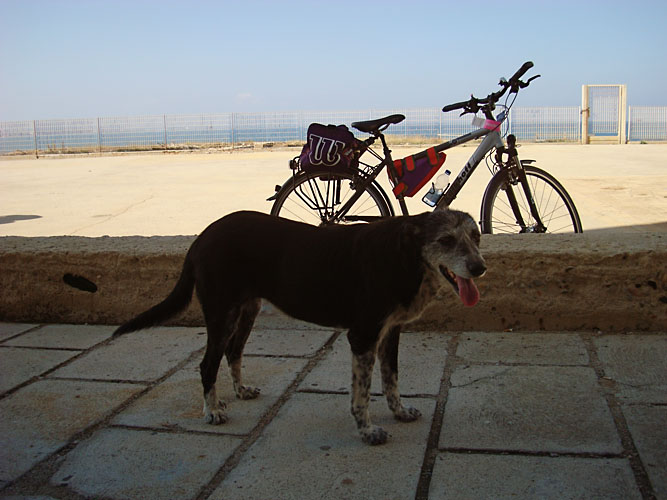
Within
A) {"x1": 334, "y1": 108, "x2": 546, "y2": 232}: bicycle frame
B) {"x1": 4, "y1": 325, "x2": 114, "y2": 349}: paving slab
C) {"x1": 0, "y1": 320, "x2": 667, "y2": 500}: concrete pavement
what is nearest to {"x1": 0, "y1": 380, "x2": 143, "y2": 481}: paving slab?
{"x1": 0, "y1": 320, "x2": 667, "y2": 500}: concrete pavement

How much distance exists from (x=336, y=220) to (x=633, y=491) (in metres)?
3.29

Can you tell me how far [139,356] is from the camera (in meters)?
3.97

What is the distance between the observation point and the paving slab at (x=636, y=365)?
10.4 feet

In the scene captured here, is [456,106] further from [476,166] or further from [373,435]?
[373,435]

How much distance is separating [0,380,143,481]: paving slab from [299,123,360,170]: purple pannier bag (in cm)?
228

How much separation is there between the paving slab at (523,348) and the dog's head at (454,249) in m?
1.15

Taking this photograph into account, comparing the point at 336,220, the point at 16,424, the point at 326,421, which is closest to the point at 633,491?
the point at 326,421

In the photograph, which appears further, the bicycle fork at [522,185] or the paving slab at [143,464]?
the bicycle fork at [522,185]

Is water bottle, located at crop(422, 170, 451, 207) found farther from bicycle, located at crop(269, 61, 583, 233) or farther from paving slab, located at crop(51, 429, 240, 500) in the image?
paving slab, located at crop(51, 429, 240, 500)

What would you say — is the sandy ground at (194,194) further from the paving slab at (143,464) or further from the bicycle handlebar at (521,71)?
the paving slab at (143,464)

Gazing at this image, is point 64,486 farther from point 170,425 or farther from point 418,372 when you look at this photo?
point 418,372

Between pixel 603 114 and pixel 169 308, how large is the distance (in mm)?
26461

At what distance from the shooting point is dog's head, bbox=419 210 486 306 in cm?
260

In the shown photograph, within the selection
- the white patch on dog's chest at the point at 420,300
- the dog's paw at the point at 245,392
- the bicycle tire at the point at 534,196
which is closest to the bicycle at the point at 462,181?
the bicycle tire at the point at 534,196
